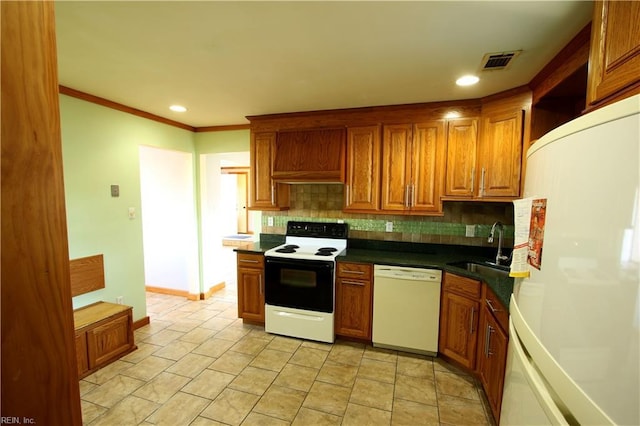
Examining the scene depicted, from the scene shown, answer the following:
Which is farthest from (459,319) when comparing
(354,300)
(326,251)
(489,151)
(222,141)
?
(222,141)

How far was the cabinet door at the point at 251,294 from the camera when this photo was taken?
320cm

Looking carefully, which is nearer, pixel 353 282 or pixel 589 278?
pixel 589 278

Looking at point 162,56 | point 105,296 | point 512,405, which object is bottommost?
point 105,296

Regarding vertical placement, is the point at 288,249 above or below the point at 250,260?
above

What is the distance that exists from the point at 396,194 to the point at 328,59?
1.53 meters

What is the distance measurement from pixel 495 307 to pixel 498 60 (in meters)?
1.64

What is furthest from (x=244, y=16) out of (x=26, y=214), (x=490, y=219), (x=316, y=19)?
(x=490, y=219)

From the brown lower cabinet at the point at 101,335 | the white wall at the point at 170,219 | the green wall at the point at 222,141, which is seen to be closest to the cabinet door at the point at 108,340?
the brown lower cabinet at the point at 101,335

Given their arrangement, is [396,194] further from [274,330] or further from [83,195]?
[83,195]

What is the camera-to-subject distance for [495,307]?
1923 mm

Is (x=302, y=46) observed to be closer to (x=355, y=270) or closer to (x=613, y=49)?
(x=613, y=49)

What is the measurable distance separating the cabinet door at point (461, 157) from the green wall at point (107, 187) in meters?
3.25

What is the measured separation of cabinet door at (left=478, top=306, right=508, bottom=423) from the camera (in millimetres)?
1740

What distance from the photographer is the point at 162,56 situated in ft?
6.03
